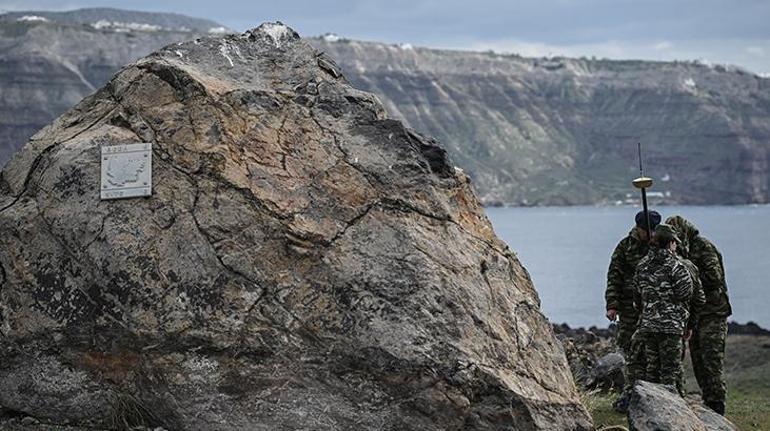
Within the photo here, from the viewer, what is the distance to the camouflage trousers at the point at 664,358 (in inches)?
435

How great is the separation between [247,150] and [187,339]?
172cm

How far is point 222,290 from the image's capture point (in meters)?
9.45

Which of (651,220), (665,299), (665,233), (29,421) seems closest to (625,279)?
(651,220)

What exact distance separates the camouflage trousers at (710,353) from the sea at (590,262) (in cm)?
381

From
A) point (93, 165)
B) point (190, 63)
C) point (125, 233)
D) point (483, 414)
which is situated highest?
point (190, 63)

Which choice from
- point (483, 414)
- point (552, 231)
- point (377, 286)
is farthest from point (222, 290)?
point (552, 231)

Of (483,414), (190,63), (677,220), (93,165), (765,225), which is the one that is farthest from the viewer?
(765,225)

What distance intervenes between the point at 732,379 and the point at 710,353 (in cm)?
Result: 1375

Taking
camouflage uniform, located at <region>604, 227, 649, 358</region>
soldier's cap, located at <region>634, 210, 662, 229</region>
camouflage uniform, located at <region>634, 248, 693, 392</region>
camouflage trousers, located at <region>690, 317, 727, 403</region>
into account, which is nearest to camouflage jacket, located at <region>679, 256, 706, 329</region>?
camouflage uniform, located at <region>634, 248, 693, 392</region>

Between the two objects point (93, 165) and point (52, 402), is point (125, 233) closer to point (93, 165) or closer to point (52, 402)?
point (93, 165)

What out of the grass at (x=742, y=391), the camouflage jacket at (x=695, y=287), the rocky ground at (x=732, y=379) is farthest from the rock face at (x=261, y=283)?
the rocky ground at (x=732, y=379)

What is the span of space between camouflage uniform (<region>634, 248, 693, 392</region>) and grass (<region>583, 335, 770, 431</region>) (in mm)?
860

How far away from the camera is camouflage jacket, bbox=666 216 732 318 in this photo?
463 inches

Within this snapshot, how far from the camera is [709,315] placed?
1189 centimetres
